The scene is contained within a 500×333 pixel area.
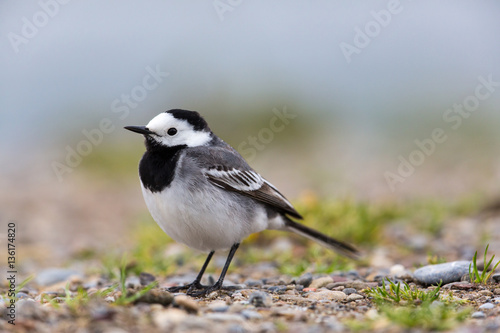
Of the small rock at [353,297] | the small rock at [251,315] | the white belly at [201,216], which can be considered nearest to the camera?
the small rock at [251,315]

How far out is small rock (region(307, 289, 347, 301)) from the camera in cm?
459

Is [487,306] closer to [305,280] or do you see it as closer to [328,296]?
[328,296]

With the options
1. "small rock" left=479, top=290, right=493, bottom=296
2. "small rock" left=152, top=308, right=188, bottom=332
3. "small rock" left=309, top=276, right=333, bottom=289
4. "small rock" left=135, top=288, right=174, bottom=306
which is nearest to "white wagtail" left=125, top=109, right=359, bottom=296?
"small rock" left=309, top=276, right=333, bottom=289

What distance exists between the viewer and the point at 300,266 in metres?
6.03

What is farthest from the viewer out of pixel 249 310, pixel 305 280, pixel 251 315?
pixel 305 280

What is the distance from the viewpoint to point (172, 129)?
5.34 m

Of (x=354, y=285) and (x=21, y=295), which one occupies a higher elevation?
(x=354, y=285)

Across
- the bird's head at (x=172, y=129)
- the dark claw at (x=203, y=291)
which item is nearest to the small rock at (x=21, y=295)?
the dark claw at (x=203, y=291)

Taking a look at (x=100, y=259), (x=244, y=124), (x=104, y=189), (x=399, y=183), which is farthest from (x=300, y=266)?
(x=244, y=124)

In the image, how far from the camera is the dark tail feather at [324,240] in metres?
6.29

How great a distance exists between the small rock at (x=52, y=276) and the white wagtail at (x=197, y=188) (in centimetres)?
157

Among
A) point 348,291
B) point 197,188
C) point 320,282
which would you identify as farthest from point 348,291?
point 197,188

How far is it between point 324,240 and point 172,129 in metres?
2.10

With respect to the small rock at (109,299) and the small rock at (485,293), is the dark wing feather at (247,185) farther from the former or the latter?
the small rock at (485,293)
